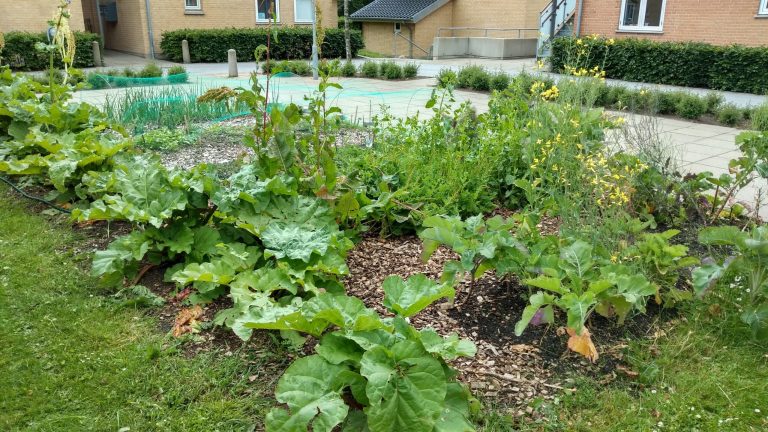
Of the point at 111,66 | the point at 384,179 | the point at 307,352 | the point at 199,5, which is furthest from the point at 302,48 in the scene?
the point at 307,352

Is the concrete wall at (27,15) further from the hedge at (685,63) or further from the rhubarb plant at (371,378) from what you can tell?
the rhubarb plant at (371,378)

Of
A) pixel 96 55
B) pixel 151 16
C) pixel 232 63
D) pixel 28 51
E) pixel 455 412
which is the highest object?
pixel 151 16

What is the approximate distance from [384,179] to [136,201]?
61.1 inches

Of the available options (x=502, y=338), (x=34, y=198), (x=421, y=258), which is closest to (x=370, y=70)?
(x=34, y=198)

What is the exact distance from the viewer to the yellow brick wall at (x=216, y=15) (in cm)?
2155

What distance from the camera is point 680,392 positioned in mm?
2465

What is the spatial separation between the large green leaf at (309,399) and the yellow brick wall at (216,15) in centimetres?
2201

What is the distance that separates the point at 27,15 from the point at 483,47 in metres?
15.9

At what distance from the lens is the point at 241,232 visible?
10.9 feet

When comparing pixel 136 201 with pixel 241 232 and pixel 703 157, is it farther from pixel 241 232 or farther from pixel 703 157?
pixel 703 157

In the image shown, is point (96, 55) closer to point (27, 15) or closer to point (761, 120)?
point (27, 15)

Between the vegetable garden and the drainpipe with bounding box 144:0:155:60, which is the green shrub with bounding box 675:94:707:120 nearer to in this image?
the vegetable garden

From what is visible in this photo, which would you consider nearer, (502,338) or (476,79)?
(502,338)

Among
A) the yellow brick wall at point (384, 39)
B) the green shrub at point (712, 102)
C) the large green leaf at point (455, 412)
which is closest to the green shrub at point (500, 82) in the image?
the green shrub at point (712, 102)
